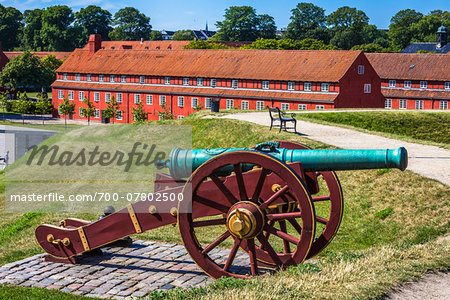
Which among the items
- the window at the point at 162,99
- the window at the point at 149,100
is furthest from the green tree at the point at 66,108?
the window at the point at 162,99

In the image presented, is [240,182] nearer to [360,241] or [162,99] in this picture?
[360,241]

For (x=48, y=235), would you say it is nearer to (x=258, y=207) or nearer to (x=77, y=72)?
(x=258, y=207)

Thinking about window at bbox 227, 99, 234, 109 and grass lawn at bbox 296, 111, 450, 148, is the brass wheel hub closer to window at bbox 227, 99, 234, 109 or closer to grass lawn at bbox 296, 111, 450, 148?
grass lawn at bbox 296, 111, 450, 148

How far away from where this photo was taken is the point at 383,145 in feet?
60.5

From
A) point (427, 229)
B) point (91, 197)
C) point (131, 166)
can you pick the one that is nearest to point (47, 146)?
point (131, 166)

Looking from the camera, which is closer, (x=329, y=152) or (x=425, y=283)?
(x=425, y=283)

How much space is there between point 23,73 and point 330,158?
72.7 meters

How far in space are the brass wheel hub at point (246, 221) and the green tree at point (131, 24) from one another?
125 metres

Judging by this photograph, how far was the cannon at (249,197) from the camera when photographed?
735 cm

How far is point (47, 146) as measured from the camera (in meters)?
25.6

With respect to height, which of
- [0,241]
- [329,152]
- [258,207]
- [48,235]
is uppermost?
[329,152]

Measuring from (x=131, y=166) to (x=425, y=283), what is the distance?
48.3ft

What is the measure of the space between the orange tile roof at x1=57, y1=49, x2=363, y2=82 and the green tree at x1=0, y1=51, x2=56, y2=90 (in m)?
10.1

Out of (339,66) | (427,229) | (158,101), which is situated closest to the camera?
(427,229)
